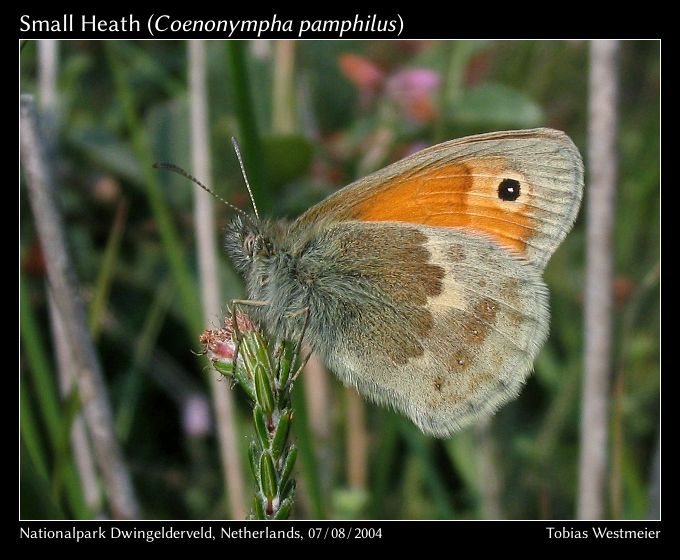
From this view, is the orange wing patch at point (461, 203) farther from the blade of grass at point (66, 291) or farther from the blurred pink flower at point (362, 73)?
the blurred pink flower at point (362, 73)

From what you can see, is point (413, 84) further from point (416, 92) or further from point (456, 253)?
point (456, 253)

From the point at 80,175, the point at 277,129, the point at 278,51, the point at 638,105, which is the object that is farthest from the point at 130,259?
the point at 638,105

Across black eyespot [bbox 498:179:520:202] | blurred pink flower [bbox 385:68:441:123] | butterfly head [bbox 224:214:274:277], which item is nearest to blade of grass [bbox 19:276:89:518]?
butterfly head [bbox 224:214:274:277]

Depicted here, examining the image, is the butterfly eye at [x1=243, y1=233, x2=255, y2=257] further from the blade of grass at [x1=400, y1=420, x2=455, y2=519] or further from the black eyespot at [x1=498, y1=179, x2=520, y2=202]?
the blade of grass at [x1=400, y1=420, x2=455, y2=519]

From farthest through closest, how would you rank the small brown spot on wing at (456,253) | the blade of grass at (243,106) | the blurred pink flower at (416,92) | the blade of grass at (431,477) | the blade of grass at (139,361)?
1. the blurred pink flower at (416,92)
2. the blade of grass at (139,361)
3. the blade of grass at (431,477)
4. the small brown spot on wing at (456,253)
5. the blade of grass at (243,106)
